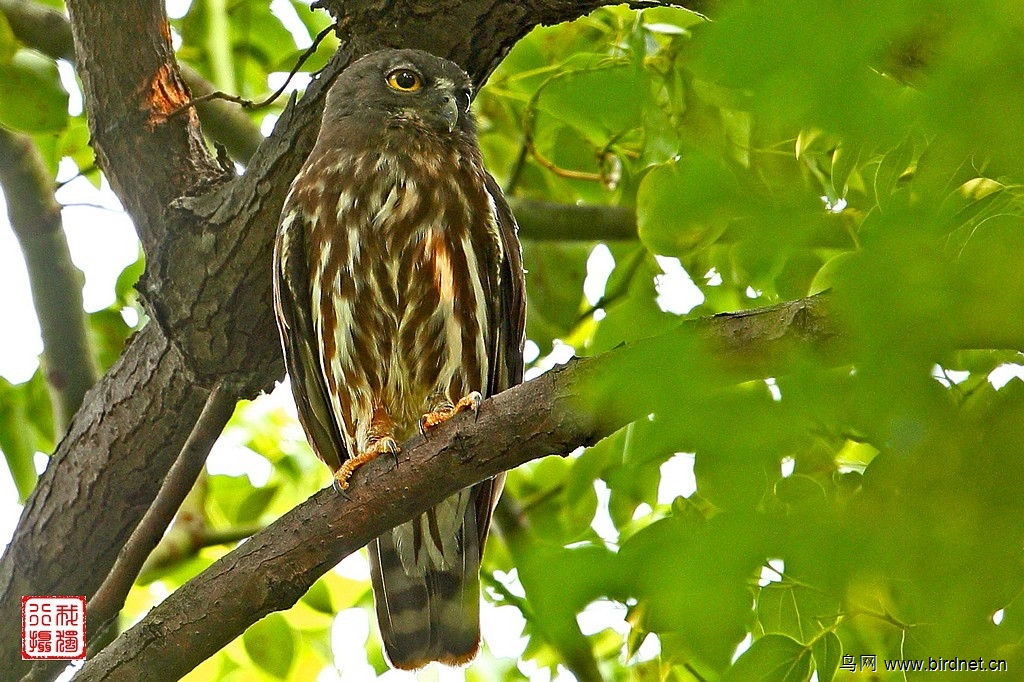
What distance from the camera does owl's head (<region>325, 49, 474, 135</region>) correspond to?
3.53m

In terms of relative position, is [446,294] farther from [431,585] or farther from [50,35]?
[50,35]

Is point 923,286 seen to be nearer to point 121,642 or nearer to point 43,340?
point 121,642

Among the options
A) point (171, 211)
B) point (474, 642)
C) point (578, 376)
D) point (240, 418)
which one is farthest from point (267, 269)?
point (240, 418)

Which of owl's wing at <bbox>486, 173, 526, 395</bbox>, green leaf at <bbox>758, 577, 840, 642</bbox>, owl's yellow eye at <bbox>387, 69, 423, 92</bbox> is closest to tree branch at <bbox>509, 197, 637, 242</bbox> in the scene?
owl's wing at <bbox>486, 173, 526, 395</bbox>

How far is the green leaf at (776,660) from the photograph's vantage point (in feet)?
6.03

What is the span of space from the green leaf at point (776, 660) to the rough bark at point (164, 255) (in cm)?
188

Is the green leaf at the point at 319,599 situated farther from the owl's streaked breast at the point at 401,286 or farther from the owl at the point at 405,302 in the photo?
the owl's streaked breast at the point at 401,286

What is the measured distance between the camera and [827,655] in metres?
2.15

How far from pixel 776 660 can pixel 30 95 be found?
2742 millimetres

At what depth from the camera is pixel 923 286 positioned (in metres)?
0.89

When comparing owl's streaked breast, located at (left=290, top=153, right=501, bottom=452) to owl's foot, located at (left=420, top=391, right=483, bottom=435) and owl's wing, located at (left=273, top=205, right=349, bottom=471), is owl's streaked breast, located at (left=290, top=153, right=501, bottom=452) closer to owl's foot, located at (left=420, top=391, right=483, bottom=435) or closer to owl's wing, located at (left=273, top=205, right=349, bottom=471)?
owl's wing, located at (left=273, top=205, right=349, bottom=471)

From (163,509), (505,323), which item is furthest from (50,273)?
(505,323)

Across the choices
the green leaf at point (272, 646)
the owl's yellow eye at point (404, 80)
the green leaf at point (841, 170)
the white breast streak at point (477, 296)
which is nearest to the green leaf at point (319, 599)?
the green leaf at point (272, 646)

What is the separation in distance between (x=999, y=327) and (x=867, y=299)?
106 mm
